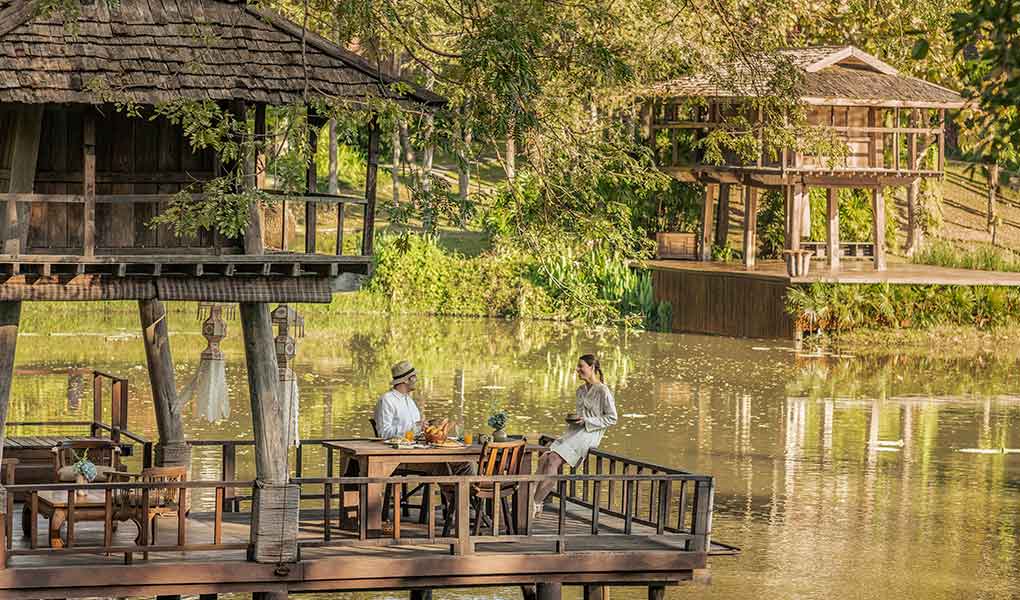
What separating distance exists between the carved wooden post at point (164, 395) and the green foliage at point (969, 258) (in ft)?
110

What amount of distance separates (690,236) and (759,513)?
78.5ft

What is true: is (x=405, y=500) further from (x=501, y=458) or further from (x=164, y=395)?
(x=164, y=395)

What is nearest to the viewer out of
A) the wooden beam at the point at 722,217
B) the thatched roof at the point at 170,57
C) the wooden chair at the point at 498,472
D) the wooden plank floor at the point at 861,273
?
the thatched roof at the point at 170,57

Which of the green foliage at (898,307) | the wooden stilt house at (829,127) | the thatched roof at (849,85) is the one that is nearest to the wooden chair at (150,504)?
the wooden stilt house at (829,127)

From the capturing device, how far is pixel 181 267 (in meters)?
15.3

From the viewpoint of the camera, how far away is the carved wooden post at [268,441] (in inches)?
603

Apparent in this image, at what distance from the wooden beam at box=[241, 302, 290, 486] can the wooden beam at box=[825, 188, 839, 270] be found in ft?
98.9

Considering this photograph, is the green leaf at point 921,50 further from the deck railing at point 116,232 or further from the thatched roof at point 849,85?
the thatched roof at point 849,85

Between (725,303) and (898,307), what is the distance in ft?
12.8

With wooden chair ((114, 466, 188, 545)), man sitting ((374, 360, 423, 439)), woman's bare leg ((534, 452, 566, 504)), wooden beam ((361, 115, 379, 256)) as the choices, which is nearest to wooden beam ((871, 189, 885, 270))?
woman's bare leg ((534, 452, 566, 504))

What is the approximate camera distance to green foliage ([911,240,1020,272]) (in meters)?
48.7

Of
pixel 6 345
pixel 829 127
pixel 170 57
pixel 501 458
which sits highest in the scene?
pixel 829 127

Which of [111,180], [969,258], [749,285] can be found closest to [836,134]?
[749,285]

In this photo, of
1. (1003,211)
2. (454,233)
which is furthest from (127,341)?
(1003,211)
